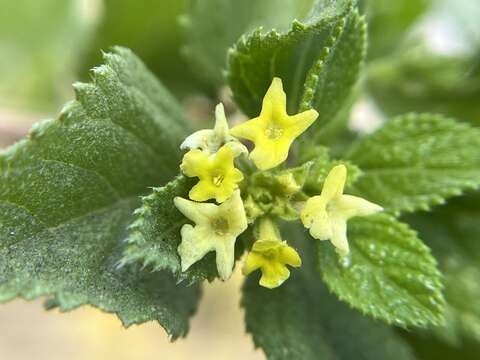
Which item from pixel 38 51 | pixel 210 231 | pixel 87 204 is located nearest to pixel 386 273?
pixel 210 231

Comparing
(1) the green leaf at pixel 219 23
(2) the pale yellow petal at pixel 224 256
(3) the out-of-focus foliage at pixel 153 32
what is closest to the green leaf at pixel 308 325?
(2) the pale yellow petal at pixel 224 256

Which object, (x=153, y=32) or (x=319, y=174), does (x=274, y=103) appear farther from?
(x=153, y=32)

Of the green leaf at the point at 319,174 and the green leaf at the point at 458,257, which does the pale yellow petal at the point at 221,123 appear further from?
the green leaf at the point at 458,257

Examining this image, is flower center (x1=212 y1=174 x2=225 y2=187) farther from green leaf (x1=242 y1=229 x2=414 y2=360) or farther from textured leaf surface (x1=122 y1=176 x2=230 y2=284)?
green leaf (x1=242 y1=229 x2=414 y2=360)

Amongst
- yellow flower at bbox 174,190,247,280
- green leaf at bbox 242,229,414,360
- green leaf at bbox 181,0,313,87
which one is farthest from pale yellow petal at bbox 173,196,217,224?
green leaf at bbox 181,0,313,87

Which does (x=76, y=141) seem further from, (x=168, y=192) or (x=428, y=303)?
(x=428, y=303)
